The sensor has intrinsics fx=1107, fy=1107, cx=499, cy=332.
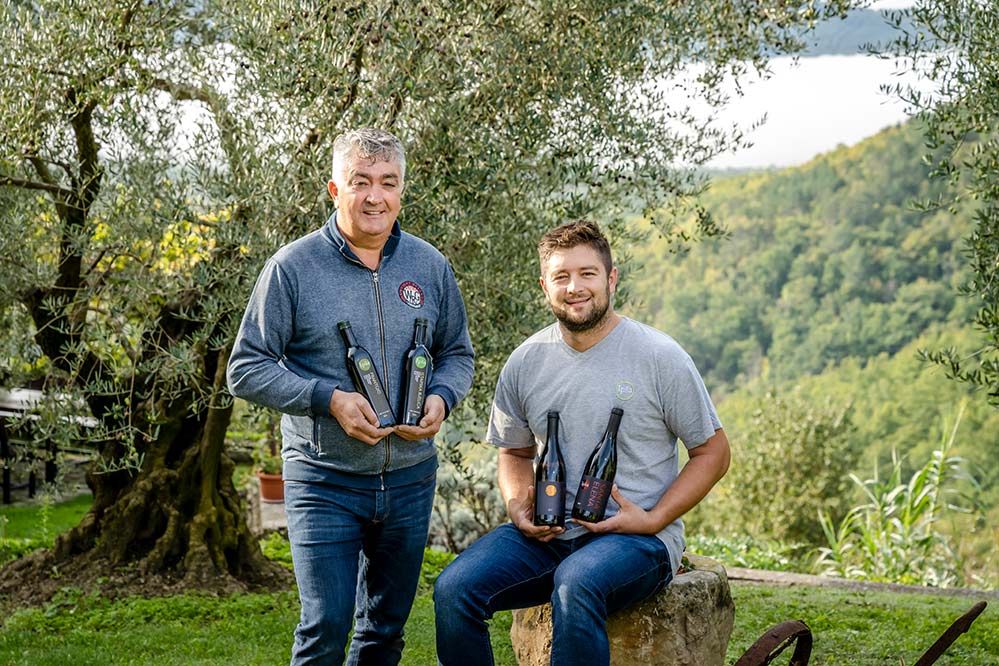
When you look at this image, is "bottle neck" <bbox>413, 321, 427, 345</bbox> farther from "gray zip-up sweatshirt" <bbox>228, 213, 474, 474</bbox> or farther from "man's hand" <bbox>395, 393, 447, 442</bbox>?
"man's hand" <bbox>395, 393, 447, 442</bbox>

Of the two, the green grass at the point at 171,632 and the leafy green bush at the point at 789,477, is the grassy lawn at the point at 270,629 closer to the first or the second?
the green grass at the point at 171,632

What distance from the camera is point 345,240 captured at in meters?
3.84

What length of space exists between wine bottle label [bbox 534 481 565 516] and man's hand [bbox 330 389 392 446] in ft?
2.10

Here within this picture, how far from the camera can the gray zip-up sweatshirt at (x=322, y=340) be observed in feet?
12.1

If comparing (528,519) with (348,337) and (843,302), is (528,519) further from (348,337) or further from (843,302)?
(843,302)

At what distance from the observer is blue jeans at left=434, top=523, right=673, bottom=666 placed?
3.66m

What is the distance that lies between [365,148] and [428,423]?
96 centimetres

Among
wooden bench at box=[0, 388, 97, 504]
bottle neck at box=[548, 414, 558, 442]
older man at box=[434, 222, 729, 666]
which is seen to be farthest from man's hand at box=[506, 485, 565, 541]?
wooden bench at box=[0, 388, 97, 504]

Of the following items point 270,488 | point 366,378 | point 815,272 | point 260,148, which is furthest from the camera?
point 815,272

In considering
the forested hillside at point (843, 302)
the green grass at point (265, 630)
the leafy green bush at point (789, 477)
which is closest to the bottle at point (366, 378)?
the green grass at point (265, 630)

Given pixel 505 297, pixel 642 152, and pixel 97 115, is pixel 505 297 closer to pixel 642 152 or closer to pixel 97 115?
pixel 642 152

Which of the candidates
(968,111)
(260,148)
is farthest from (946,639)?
(260,148)

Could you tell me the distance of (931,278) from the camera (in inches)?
1647

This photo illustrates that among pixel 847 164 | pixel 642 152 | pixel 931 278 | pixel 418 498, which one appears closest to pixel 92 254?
A: pixel 642 152
